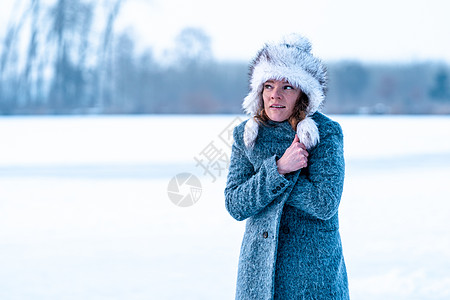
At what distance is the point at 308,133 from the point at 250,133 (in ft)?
0.55

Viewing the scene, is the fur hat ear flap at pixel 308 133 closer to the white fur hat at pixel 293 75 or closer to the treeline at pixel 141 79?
the white fur hat at pixel 293 75

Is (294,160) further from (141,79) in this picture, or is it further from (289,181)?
(141,79)

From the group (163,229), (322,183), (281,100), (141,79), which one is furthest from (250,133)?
(141,79)

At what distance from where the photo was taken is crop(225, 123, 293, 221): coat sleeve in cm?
118

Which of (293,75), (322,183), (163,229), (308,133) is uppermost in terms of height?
(293,75)

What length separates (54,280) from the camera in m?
2.57

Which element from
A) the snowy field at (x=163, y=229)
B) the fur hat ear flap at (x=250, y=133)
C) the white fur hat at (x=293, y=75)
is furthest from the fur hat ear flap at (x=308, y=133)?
the snowy field at (x=163, y=229)

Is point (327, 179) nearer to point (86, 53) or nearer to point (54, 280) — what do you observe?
point (54, 280)

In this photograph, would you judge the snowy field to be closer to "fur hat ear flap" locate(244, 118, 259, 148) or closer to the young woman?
the young woman

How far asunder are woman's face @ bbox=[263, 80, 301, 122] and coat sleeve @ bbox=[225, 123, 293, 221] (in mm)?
121

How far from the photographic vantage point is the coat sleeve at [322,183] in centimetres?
117

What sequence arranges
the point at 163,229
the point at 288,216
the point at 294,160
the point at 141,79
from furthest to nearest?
the point at 141,79 → the point at 163,229 → the point at 288,216 → the point at 294,160

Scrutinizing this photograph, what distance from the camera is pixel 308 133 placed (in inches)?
47.0

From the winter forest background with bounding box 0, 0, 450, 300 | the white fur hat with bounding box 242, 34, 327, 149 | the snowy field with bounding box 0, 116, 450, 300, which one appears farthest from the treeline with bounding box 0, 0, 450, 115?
the white fur hat with bounding box 242, 34, 327, 149
